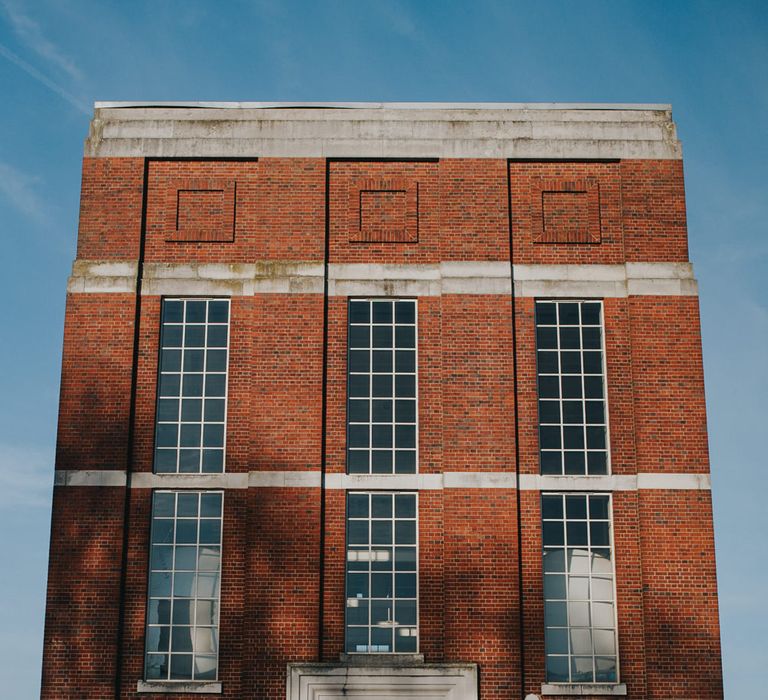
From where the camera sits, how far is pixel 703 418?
21438 millimetres

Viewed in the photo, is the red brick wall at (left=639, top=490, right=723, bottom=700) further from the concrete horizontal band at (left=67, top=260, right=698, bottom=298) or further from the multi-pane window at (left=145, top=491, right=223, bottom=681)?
the multi-pane window at (left=145, top=491, right=223, bottom=681)

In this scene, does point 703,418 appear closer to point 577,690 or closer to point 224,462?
point 577,690

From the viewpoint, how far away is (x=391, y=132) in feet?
75.2

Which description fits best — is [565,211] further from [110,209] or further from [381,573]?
[110,209]

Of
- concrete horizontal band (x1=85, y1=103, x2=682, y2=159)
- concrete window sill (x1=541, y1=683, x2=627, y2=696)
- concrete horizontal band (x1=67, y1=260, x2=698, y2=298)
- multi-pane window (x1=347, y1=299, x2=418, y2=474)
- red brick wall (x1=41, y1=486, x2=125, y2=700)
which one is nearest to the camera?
concrete window sill (x1=541, y1=683, x2=627, y2=696)

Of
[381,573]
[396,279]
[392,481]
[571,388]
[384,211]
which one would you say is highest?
[384,211]

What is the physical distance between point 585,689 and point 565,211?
9.06 metres

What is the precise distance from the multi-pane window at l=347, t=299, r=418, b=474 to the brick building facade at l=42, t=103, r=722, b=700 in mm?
53

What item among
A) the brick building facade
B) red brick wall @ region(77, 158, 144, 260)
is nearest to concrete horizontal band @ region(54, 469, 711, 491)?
the brick building facade

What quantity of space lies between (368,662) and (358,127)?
1032 cm

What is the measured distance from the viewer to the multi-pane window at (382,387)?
21406 mm

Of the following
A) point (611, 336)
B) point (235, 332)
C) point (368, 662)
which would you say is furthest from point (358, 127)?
A: point (368, 662)

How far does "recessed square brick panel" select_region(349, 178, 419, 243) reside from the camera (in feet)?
73.7

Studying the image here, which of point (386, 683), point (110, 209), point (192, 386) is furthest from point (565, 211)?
point (386, 683)
